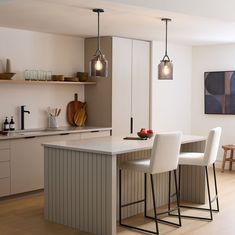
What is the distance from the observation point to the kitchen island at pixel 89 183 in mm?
4219

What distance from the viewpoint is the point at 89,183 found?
4.38m

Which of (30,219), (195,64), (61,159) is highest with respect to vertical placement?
(195,64)

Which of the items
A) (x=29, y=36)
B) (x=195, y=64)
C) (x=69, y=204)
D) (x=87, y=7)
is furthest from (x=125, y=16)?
(x=195, y=64)

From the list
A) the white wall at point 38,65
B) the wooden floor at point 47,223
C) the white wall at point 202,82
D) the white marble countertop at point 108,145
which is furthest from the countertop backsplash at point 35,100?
the white wall at point 202,82

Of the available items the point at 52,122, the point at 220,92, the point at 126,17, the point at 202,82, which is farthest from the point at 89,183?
the point at 202,82

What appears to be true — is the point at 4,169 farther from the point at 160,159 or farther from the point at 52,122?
the point at 160,159

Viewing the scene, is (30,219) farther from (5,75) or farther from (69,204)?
(5,75)

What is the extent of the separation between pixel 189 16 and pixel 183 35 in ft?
6.52

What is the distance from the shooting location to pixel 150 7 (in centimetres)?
446

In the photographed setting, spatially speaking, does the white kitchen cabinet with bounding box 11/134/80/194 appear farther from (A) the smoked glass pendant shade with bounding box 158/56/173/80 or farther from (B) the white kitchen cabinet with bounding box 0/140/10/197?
(A) the smoked glass pendant shade with bounding box 158/56/173/80

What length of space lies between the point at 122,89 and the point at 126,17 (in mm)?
1985

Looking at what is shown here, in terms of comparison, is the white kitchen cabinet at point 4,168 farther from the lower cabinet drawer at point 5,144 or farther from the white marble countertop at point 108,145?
the white marble countertop at point 108,145

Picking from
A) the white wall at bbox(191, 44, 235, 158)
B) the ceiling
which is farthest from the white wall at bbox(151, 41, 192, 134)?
the ceiling

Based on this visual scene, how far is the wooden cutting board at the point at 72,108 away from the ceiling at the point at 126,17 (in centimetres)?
108
